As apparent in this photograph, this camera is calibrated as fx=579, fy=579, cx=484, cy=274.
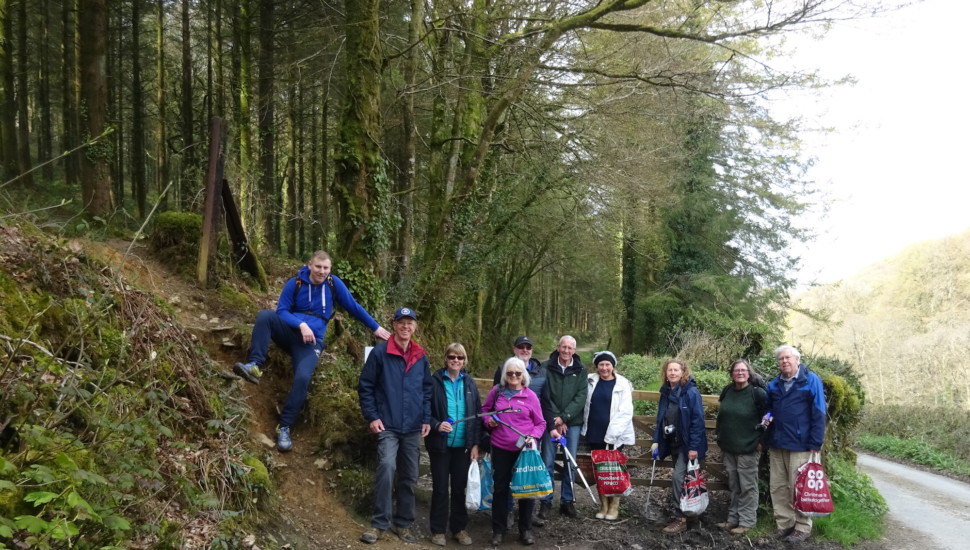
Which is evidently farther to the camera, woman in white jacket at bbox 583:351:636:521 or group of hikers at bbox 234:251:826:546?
woman in white jacket at bbox 583:351:636:521

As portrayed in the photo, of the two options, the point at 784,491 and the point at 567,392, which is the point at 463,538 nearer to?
the point at 567,392

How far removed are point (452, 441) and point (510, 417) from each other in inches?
23.2

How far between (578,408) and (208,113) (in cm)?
1672

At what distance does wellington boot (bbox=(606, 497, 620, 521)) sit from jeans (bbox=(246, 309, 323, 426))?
11.6 feet

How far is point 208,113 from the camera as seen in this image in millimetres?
18234

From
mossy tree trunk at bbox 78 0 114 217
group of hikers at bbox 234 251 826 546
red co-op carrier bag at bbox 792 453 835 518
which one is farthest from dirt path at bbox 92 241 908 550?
mossy tree trunk at bbox 78 0 114 217

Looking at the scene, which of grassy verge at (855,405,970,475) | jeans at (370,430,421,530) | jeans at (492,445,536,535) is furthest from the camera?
grassy verge at (855,405,970,475)

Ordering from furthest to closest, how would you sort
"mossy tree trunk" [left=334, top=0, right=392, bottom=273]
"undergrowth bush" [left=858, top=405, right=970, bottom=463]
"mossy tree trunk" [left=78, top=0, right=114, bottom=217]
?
"undergrowth bush" [left=858, top=405, right=970, bottom=463] < "mossy tree trunk" [left=78, top=0, right=114, bottom=217] < "mossy tree trunk" [left=334, top=0, right=392, bottom=273]

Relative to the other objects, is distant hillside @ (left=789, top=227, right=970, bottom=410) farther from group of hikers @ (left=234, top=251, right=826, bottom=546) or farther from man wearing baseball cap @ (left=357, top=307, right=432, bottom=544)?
man wearing baseball cap @ (left=357, top=307, right=432, bottom=544)

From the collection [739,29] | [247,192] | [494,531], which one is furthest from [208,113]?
[494,531]

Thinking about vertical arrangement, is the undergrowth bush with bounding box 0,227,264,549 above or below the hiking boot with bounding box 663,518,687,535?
above

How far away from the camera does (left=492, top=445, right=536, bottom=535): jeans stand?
5.53 m

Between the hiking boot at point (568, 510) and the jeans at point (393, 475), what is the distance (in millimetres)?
1986

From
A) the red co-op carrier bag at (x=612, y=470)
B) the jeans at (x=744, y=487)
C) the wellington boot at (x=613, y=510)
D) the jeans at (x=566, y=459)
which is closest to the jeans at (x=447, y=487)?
the jeans at (x=566, y=459)
